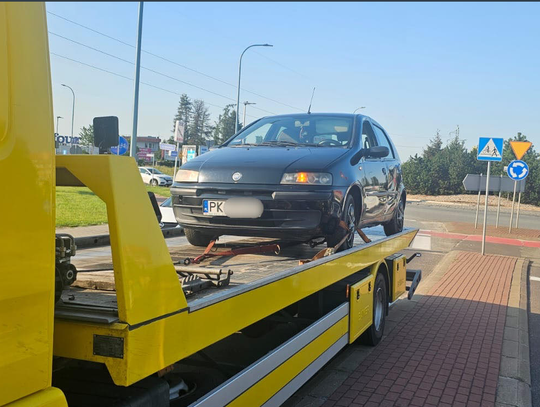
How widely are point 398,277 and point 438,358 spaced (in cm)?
147

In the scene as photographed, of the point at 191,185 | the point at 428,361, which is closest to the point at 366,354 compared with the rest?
the point at 428,361

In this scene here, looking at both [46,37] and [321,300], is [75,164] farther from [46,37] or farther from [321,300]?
[321,300]

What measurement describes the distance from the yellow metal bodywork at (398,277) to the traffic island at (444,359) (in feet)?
1.41

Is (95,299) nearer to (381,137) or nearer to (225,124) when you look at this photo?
(381,137)

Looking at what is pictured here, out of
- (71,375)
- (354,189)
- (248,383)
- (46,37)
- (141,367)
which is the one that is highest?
(46,37)

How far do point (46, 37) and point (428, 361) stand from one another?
4.90m

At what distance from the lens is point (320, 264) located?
411 centimetres

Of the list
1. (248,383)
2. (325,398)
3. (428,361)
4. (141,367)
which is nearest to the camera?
(141,367)

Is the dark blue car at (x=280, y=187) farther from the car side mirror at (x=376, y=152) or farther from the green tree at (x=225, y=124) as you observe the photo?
the green tree at (x=225, y=124)

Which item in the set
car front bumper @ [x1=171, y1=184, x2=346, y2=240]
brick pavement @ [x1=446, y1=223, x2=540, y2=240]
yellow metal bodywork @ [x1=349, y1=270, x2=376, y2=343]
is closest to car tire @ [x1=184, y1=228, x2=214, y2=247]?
car front bumper @ [x1=171, y1=184, x2=346, y2=240]

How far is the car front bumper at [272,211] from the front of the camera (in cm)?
436

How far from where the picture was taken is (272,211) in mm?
4352

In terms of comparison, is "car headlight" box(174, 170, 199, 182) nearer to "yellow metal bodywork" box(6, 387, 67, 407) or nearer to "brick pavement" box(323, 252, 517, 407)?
Result: "brick pavement" box(323, 252, 517, 407)

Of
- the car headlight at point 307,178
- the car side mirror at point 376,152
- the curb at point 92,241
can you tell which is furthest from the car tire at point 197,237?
the car side mirror at point 376,152
